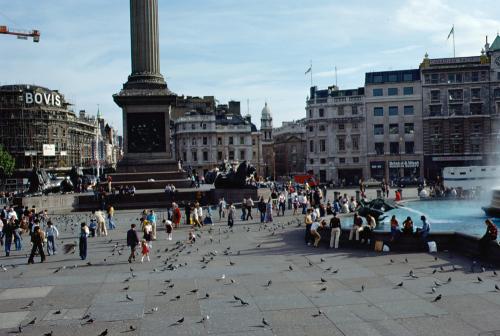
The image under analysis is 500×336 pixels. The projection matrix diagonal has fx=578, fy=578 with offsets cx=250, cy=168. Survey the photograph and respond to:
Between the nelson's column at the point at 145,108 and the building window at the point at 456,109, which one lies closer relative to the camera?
the nelson's column at the point at 145,108

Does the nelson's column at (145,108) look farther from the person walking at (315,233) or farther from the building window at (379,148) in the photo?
the building window at (379,148)

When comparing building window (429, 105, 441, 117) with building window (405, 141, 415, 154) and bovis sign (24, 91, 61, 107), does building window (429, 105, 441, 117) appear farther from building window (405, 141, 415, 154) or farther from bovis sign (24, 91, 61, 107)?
bovis sign (24, 91, 61, 107)

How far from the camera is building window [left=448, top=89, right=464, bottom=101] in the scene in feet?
275

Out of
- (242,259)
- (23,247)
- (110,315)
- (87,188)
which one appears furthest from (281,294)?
(87,188)

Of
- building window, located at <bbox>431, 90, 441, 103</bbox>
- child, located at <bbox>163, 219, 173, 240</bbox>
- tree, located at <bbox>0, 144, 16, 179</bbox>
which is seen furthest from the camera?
building window, located at <bbox>431, 90, 441, 103</bbox>

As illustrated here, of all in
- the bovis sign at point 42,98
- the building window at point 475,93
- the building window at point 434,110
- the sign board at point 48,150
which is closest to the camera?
the building window at point 475,93

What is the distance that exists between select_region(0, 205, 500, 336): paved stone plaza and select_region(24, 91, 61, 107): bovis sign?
3059 inches

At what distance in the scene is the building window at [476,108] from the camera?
83.3 meters

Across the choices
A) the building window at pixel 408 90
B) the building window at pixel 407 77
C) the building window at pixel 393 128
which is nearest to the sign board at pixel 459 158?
the building window at pixel 393 128

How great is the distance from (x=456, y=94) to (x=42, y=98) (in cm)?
6527

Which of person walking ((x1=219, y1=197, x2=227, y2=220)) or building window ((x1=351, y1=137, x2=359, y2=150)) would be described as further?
building window ((x1=351, y1=137, x2=359, y2=150))

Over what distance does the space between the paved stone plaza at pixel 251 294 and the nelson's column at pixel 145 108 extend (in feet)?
76.3

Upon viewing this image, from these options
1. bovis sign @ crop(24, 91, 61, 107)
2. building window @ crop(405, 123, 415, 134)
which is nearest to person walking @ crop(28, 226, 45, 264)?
building window @ crop(405, 123, 415, 134)

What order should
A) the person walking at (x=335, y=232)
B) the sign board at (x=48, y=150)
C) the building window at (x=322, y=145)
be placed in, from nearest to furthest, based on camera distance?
the person walking at (x=335, y=232) < the building window at (x=322, y=145) < the sign board at (x=48, y=150)
